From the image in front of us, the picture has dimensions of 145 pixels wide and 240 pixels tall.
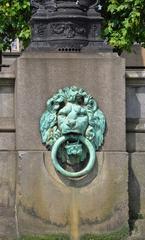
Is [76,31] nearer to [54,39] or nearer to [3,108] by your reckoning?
[54,39]

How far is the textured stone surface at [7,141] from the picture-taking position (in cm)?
931

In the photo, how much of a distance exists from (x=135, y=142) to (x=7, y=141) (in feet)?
5.27

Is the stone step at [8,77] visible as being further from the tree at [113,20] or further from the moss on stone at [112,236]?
the tree at [113,20]

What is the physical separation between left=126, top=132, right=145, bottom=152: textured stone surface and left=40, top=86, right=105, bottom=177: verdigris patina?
0.51m

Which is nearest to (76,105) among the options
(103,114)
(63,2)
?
(103,114)

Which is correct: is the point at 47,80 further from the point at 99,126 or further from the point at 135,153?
the point at 135,153

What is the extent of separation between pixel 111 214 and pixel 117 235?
261 millimetres

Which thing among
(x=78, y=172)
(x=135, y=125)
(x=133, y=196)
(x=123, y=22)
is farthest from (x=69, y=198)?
(x=123, y=22)

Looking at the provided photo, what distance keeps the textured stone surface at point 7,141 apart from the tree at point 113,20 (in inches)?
355

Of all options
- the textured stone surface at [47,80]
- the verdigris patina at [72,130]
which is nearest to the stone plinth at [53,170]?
the textured stone surface at [47,80]

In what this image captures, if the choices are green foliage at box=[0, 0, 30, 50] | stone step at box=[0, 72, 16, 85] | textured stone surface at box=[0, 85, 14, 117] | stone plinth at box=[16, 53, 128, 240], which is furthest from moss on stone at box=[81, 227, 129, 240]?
green foliage at box=[0, 0, 30, 50]

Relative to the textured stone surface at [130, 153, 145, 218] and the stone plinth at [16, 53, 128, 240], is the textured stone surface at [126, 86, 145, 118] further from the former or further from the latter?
the textured stone surface at [130, 153, 145, 218]

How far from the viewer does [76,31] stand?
31.3ft

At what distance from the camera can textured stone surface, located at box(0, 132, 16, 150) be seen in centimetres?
931
